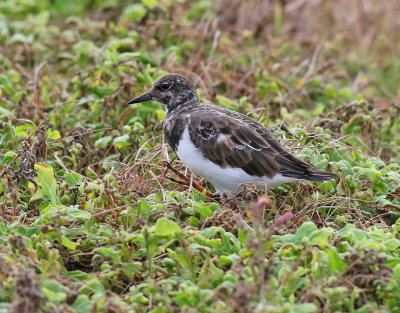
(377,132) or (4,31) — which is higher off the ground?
(4,31)

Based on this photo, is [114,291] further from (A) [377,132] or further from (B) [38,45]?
(B) [38,45]

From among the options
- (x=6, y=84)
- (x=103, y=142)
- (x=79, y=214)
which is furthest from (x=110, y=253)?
(x=6, y=84)

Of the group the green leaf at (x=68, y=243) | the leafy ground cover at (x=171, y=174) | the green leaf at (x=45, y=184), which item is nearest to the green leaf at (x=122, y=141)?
the leafy ground cover at (x=171, y=174)

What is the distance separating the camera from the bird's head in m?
6.86

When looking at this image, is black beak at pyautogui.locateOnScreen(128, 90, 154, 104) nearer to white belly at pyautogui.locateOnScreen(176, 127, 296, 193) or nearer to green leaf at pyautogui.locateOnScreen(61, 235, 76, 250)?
white belly at pyautogui.locateOnScreen(176, 127, 296, 193)

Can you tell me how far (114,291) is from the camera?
475 cm

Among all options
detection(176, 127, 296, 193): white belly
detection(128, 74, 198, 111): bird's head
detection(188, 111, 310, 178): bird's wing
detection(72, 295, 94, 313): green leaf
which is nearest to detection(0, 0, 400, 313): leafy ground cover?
detection(72, 295, 94, 313): green leaf

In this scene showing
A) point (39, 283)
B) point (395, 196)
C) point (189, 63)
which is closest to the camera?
point (39, 283)

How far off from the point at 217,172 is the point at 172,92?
119cm

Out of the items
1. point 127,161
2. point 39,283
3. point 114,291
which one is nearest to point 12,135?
point 127,161

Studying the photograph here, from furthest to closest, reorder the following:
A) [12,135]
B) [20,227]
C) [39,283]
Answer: [12,135], [20,227], [39,283]

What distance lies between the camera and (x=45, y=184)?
5.64m

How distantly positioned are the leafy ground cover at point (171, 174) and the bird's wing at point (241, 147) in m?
0.28

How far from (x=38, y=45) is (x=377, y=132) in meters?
4.72
